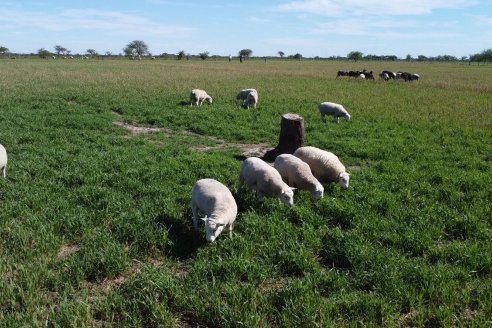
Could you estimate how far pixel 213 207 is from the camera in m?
6.44

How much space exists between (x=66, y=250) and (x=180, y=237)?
1802mm

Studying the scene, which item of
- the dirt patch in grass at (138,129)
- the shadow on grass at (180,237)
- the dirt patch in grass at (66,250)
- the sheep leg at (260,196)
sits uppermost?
the dirt patch in grass at (138,129)

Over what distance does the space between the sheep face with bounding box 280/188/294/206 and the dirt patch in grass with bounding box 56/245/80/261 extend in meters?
3.74

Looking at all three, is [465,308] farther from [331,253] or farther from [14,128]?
[14,128]

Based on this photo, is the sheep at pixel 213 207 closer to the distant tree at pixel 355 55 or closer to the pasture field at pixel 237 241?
the pasture field at pixel 237 241

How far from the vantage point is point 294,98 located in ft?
78.0

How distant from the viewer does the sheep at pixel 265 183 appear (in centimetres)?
760

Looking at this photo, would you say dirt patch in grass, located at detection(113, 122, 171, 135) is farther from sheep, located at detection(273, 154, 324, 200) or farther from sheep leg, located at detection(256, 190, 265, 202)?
sheep leg, located at detection(256, 190, 265, 202)

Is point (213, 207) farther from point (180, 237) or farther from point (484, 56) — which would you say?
point (484, 56)

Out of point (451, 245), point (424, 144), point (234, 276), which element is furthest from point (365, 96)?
point (234, 276)

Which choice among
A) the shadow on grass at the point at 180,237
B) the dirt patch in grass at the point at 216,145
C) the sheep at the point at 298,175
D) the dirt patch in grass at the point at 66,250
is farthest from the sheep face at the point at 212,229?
the dirt patch in grass at the point at 216,145

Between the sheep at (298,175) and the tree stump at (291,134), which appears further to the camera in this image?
the tree stump at (291,134)

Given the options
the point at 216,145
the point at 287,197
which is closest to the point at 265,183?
the point at 287,197

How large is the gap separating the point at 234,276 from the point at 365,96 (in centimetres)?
2299
